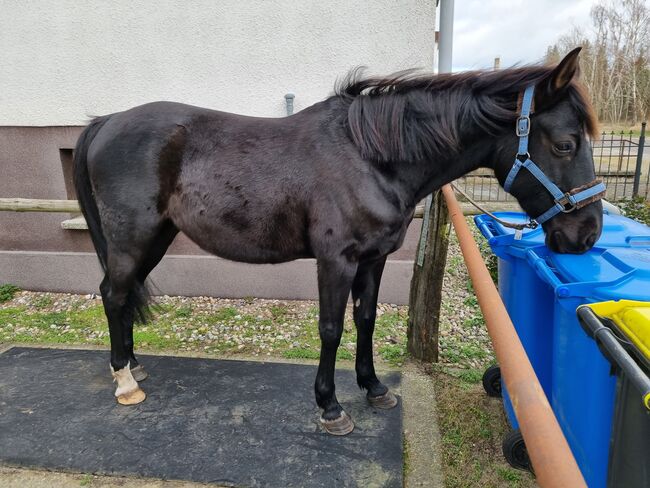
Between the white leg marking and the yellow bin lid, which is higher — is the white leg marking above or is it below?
below

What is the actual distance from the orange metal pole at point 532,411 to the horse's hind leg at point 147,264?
6.75ft

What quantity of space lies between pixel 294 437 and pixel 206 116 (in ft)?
6.14

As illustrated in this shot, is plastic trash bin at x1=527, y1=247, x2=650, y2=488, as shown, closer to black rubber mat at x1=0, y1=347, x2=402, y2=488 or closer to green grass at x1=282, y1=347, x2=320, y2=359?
black rubber mat at x1=0, y1=347, x2=402, y2=488

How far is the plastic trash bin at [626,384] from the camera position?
114cm

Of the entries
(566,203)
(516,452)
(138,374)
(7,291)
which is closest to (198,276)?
(138,374)

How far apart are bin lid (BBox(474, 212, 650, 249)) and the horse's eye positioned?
421 mm

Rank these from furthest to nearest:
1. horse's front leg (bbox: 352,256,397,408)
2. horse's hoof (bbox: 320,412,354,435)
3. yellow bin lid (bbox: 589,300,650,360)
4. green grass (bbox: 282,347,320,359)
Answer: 1. green grass (bbox: 282,347,320,359)
2. horse's front leg (bbox: 352,256,397,408)
3. horse's hoof (bbox: 320,412,354,435)
4. yellow bin lid (bbox: 589,300,650,360)

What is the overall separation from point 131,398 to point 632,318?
2.71 metres

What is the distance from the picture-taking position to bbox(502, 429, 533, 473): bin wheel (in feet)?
7.18

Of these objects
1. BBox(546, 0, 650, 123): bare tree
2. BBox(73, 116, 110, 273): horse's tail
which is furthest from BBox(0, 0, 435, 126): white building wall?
BBox(546, 0, 650, 123): bare tree

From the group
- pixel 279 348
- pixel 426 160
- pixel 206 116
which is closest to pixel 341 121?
pixel 426 160

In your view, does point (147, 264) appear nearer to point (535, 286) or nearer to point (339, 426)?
point (339, 426)

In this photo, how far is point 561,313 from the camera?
172 cm

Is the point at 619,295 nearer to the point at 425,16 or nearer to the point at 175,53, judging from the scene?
the point at 425,16
